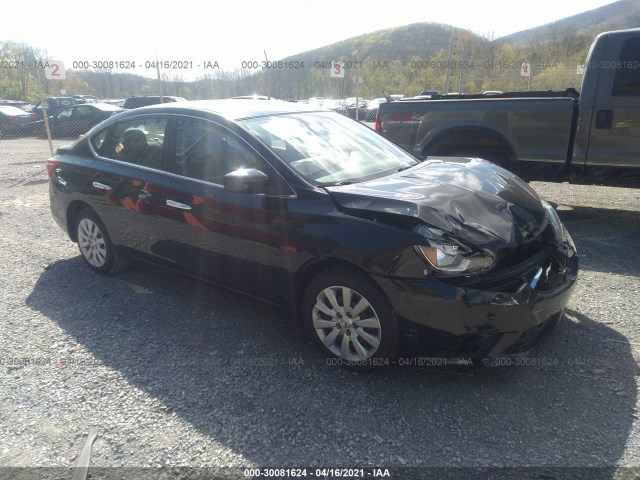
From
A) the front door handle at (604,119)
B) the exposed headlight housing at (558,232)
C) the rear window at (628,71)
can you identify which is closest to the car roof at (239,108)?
the exposed headlight housing at (558,232)

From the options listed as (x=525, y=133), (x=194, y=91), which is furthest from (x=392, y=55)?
A: (x=525, y=133)

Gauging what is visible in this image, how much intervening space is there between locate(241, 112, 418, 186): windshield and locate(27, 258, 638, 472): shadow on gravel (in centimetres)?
129

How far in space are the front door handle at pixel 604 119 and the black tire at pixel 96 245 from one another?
558 cm

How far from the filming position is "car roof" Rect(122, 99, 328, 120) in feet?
12.3

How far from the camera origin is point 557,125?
5793 millimetres

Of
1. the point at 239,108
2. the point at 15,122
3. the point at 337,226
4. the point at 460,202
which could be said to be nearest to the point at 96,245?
the point at 239,108

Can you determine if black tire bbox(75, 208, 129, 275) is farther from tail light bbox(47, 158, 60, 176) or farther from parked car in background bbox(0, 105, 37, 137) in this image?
parked car in background bbox(0, 105, 37, 137)

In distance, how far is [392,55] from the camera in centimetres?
8525

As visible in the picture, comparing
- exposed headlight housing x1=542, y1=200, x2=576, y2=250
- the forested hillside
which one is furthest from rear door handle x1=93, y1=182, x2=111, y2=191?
the forested hillside

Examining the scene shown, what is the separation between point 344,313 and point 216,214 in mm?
1271

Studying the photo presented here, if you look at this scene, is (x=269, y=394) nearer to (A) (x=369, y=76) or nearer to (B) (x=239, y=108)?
(B) (x=239, y=108)

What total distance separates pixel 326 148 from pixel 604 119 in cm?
388

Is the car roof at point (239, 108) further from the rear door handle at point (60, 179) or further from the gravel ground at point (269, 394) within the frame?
the gravel ground at point (269, 394)

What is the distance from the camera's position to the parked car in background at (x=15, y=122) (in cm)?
2156
